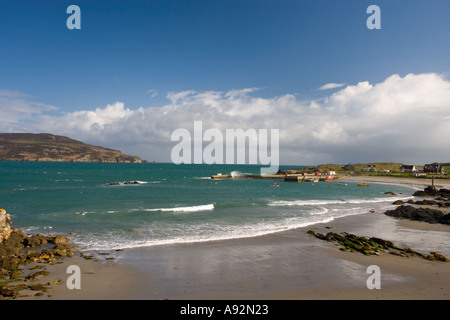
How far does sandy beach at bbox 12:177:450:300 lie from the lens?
9.70 meters

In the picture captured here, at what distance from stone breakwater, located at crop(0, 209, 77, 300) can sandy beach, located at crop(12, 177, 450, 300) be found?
0.70m

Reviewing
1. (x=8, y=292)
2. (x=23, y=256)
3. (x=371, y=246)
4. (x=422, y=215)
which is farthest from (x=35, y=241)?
(x=422, y=215)

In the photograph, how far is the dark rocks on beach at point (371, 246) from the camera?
14.8 m

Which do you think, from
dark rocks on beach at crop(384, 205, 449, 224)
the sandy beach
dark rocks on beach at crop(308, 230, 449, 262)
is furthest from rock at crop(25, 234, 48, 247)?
dark rocks on beach at crop(384, 205, 449, 224)

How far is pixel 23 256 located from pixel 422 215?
1334 inches

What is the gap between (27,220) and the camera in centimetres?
2348

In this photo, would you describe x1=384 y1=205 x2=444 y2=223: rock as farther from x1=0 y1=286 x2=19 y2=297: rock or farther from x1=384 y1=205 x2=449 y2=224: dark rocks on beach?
x1=0 y1=286 x2=19 y2=297: rock

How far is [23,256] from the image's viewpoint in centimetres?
1338

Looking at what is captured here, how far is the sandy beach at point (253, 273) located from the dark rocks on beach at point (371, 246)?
64 centimetres

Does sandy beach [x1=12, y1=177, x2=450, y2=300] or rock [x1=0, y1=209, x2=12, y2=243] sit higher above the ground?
rock [x1=0, y1=209, x2=12, y2=243]

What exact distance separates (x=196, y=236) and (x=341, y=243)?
398 inches

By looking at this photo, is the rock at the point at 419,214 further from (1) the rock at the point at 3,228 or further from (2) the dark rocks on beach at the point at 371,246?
(1) the rock at the point at 3,228

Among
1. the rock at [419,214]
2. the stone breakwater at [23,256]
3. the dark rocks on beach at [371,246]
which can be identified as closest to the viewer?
the stone breakwater at [23,256]

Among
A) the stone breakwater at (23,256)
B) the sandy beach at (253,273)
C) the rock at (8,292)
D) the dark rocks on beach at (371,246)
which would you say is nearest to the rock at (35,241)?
the stone breakwater at (23,256)
